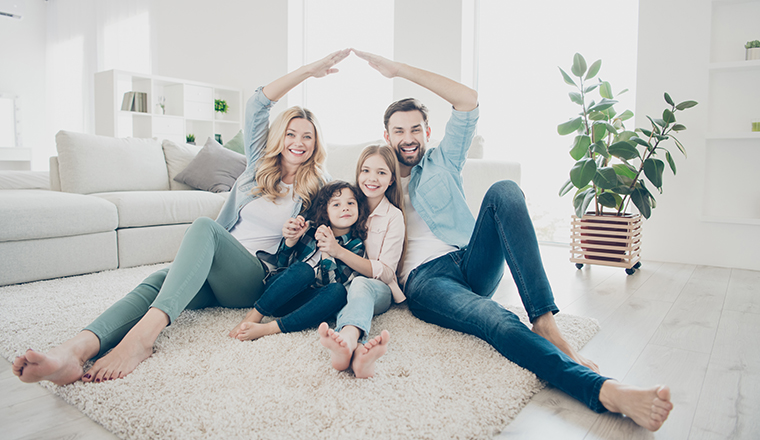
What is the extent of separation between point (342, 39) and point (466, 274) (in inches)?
175

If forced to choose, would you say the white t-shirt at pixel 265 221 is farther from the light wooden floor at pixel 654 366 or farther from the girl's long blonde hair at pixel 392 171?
the light wooden floor at pixel 654 366

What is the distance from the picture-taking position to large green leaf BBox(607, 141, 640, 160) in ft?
8.74

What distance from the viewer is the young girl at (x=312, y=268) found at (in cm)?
148

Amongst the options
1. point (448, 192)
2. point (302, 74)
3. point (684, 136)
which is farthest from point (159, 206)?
point (684, 136)

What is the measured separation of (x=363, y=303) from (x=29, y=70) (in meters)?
8.98

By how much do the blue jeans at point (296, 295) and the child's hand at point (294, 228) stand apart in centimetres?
12

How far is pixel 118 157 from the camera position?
318 cm

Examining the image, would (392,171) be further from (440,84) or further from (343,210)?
(440,84)

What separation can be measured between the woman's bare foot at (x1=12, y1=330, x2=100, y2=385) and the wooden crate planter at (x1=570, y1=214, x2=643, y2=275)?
8.74ft

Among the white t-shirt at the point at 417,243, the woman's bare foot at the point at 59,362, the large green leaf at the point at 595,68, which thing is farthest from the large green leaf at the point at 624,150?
the woman's bare foot at the point at 59,362

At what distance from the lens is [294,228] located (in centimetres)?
156

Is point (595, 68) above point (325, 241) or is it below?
above

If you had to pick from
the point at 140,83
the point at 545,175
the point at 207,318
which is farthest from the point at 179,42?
the point at 207,318

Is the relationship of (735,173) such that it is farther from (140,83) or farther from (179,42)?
(179,42)
